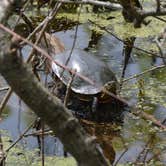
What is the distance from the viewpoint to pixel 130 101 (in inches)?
143

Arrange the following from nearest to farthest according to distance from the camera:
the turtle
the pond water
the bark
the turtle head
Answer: the bark < the pond water < the turtle head < the turtle

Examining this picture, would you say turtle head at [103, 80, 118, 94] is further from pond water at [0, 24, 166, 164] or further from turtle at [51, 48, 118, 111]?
pond water at [0, 24, 166, 164]

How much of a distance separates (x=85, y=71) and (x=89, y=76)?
79 mm

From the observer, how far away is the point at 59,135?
67 centimetres

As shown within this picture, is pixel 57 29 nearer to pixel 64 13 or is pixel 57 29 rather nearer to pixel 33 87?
pixel 64 13

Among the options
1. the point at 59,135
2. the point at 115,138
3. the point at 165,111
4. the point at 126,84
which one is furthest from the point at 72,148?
the point at 126,84

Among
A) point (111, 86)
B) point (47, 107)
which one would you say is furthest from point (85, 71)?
point (47, 107)

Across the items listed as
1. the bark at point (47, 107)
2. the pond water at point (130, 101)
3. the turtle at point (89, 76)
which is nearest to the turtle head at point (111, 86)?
the turtle at point (89, 76)

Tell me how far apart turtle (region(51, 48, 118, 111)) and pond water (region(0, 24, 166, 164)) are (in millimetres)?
156

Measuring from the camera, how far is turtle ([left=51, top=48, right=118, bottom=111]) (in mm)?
3789

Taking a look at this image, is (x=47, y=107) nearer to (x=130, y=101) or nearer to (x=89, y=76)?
(x=130, y=101)

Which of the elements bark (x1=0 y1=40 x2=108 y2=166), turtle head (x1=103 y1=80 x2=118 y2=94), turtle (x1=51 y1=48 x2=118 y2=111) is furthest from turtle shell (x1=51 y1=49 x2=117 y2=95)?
bark (x1=0 y1=40 x2=108 y2=166)

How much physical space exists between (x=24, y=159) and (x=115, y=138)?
64 centimetres

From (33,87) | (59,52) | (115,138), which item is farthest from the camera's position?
(59,52)
